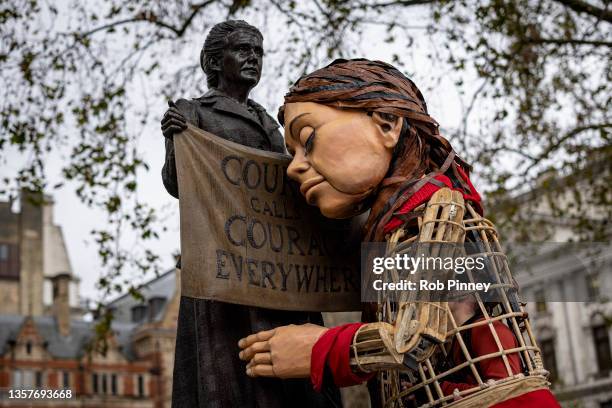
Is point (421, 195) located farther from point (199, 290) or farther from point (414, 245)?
point (199, 290)

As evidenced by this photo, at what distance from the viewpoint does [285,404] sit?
3.73 m

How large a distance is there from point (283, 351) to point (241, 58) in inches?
53.2

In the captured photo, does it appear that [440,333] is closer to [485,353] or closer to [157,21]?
[485,353]

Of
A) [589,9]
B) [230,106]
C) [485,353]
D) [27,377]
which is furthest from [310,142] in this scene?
[27,377]

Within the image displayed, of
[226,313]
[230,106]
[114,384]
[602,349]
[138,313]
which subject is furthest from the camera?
[138,313]

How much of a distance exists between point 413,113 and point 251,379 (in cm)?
119

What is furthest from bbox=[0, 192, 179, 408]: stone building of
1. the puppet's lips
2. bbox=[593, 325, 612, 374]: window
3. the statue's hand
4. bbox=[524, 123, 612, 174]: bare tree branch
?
the puppet's lips

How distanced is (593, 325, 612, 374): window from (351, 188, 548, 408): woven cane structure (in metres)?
32.6

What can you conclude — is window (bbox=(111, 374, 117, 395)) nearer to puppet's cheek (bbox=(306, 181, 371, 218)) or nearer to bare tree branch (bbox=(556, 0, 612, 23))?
bare tree branch (bbox=(556, 0, 612, 23))

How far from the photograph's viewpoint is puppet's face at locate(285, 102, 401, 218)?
3605 millimetres

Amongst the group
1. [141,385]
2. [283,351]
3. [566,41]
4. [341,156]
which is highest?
[566,41]

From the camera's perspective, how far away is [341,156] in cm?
361

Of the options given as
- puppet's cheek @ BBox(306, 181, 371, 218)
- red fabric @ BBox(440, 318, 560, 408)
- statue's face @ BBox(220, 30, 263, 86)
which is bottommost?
red fabric @ BBox(440, 318, 560, 408)

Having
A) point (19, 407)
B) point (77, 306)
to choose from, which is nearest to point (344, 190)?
point (19, 407)
